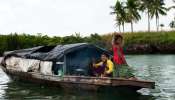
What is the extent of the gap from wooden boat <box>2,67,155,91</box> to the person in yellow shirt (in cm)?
73

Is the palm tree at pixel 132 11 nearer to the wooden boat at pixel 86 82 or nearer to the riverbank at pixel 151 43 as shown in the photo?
the riverbank at pixel 151 43

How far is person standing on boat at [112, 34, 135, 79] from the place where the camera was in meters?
19.6

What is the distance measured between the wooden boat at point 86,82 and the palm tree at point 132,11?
195 ft

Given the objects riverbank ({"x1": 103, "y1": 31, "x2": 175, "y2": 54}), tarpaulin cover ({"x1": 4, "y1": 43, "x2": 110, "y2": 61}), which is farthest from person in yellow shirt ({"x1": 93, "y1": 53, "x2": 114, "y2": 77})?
riverbank ({"x1": 103, "y1": 31, "x2": 175, "y2": 54})

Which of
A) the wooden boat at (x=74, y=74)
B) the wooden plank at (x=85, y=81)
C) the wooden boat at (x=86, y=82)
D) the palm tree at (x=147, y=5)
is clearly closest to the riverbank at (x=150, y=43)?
the palm tree at (x=147, y=5)

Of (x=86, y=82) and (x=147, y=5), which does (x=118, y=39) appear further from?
(x=147, y=5)

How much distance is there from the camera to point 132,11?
83.6 metres

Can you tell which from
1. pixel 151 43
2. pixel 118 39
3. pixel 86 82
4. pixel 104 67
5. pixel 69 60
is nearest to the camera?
pixel 118 39

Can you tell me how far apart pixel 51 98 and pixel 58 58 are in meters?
2.91

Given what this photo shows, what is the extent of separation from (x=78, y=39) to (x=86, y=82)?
52.6m

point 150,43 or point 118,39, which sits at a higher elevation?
point 150,43

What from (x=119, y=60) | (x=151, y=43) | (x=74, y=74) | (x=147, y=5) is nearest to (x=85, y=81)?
(x=119, y=60)

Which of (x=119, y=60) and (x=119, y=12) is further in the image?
(x=119, y=12)

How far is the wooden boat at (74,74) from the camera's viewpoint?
742 inches
